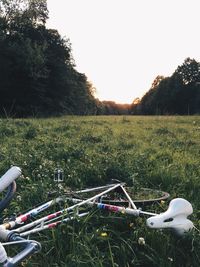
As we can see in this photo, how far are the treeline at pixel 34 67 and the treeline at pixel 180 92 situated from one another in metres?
38.3

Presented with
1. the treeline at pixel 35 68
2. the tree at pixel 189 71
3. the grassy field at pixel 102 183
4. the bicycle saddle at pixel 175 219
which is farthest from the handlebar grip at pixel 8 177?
the tree at pixel 189 71

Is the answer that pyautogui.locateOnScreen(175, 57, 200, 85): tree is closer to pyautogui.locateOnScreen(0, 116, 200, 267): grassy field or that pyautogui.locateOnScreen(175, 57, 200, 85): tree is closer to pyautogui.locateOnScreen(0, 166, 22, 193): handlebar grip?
pyautogui.locateOnScreen(0, 116, 200, 267): grassy field

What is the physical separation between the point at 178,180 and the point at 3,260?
13.6 feet

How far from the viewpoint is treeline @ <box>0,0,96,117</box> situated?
47.0m

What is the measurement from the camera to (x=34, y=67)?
1875 inches

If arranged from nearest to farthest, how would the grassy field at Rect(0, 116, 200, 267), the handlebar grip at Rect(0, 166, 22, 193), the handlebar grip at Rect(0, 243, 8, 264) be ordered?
the handlebar grip at Rect(0, 243, 8, 264) < the handlebar grip at Rect(0, 166, 22, 193) < the grassy field at Rect(0, 116, 200, 267)

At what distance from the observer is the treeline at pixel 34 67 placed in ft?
154

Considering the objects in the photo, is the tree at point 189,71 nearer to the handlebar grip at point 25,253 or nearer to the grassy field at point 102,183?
the grassy field at point 102,183

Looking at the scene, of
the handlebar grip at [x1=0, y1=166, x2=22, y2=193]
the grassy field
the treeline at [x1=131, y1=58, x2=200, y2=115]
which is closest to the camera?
the handlebar grip at [x1=0, y1=166, x2=22, y2=193]

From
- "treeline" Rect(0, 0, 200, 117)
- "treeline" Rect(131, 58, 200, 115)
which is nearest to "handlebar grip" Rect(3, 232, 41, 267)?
"treeline" Rect(0, 0, 200, 117)

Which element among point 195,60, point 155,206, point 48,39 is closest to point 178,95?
point 195,60

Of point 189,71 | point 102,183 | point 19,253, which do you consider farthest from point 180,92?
point 19,253

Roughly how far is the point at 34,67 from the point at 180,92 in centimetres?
5450

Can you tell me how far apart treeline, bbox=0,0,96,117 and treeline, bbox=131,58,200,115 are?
1508 inches
